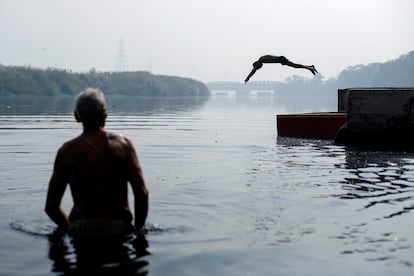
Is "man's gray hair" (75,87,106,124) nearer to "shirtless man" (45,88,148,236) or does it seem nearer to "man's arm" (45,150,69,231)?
"shirtless man" (45,88,148,236)

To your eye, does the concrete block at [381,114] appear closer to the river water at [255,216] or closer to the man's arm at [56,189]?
the river water at [255,216]

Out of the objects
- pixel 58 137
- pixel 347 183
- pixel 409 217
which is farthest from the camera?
pixel 58 137

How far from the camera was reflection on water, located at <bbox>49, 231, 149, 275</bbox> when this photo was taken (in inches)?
222

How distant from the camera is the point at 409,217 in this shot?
841 centimetres

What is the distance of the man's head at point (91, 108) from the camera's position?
18.5ft

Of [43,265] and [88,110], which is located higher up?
[88,110]

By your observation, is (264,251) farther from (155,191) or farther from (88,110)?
(155,191)

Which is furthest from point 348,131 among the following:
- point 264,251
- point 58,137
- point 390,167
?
point 264,251

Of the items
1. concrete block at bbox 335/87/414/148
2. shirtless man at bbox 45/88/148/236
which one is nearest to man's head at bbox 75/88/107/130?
shirtless man at bbox 45/88/148/236

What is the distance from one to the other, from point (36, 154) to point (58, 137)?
7.20 m

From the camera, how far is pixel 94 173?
5.85 meters

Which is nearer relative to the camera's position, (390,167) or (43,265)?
(43,265)

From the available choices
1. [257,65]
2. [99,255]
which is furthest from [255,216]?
[257,65]

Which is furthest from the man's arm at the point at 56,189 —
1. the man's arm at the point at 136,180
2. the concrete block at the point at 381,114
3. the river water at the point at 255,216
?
the concrete block at the point at 381,114
